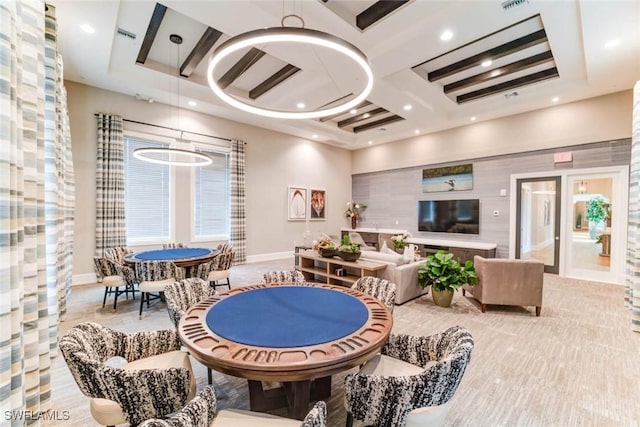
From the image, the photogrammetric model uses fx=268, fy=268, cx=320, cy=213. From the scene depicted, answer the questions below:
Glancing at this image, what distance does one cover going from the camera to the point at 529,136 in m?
6.45

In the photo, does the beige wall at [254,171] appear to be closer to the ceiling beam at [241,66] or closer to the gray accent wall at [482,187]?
the gray accent wall at [482,187]

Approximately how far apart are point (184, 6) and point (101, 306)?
444 centimetres

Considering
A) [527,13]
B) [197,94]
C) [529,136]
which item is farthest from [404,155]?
[197,94]

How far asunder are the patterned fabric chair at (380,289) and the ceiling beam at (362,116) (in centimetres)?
573

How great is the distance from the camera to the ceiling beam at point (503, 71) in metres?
4.73

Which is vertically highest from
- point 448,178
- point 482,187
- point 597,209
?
point 448,178

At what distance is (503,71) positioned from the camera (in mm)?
5156

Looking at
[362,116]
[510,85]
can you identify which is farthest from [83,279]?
[510,85]

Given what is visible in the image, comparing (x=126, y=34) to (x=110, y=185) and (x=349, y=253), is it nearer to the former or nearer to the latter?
(x=110, y=185)

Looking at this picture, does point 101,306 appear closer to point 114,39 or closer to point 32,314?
point 32,314

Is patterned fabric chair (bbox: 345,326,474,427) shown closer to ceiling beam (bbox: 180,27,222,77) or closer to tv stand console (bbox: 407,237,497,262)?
ceiling beam (bbox: 180,27,222,77)

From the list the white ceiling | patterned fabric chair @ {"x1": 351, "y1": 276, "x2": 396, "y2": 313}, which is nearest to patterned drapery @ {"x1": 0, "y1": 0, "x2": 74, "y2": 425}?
patterned fabric chair @ {"x1": 351, "y1": 276, "x2": 396, "y2": 313}

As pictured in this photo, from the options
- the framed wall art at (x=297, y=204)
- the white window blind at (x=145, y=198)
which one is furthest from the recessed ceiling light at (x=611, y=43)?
the white window blind at (x=145, y=198)

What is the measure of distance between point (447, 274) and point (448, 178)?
452 cm
